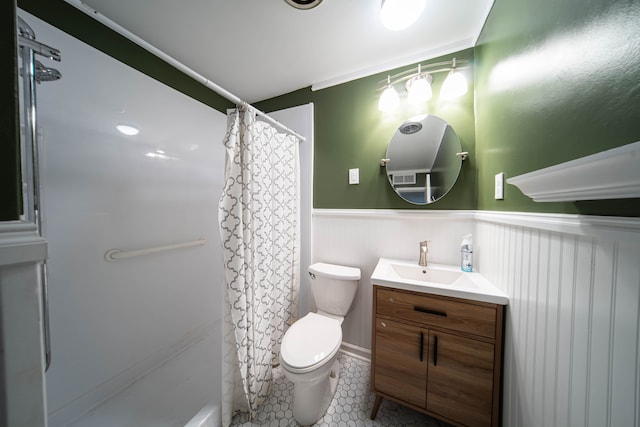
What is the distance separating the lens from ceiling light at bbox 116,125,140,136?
119 centimetres

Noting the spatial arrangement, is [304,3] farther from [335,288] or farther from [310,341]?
[310,341]

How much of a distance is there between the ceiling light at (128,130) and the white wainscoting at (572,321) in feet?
6.87

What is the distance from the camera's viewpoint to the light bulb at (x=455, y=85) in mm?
1204

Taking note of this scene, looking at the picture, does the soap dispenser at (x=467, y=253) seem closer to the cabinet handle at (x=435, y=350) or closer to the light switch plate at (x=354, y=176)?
the cabinet handle at (x=435, y=350)

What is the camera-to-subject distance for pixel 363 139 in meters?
1.53

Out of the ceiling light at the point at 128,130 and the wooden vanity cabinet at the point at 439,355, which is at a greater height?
the ceiling light at the point at 128,130

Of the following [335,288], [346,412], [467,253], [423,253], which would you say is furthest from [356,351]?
[467,253]

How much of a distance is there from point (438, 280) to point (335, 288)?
2.19ft

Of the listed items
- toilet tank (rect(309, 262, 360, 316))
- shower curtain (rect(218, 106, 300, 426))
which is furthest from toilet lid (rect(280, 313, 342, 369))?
shower curtain (rect(218, 106, 300, 426))

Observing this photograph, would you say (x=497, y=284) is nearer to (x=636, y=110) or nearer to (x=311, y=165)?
(x=636, y=110)

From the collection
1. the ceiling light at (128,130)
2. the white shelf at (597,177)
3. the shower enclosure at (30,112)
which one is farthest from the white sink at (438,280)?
the ceiling light at (128,130)

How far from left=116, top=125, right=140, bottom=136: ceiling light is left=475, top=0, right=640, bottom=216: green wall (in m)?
2.03

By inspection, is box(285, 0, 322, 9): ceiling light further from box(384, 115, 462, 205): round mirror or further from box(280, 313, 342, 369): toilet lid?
box(280, 313, 342, 369): toilet lid

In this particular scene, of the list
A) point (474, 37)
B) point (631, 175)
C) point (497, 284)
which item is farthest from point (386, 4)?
point (497, 284)
